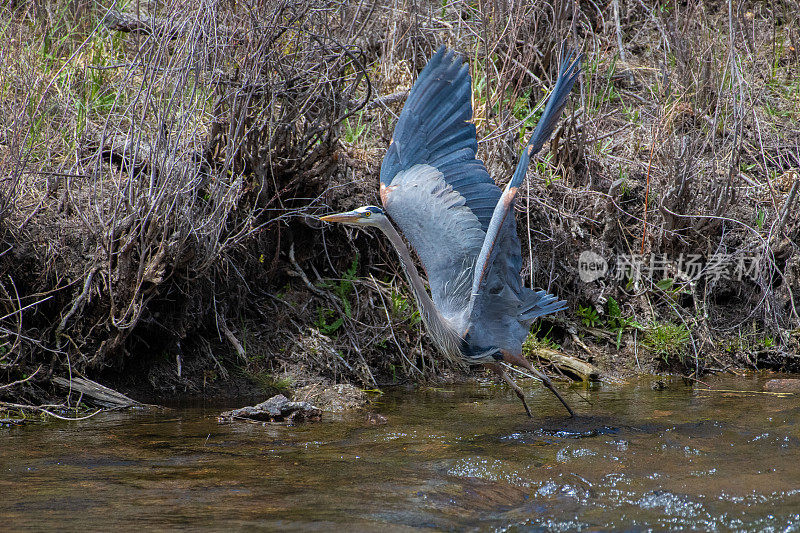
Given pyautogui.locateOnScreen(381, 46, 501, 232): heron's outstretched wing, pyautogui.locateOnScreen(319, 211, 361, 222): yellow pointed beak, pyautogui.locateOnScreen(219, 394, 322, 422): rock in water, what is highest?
pyautogui.locateOnScreen(381, 46, 501, 232): heron's outstretched wing

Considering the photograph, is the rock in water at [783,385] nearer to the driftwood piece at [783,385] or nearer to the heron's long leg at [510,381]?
the driftwood piece at [783,385]

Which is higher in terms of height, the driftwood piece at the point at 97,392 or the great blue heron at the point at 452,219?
the great blue heron at the point at 452,219

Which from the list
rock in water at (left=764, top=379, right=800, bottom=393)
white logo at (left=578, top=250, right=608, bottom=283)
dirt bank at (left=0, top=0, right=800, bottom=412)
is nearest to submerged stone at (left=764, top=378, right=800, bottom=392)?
rock in water at (left=764, top=379, right=800, bottom=393)

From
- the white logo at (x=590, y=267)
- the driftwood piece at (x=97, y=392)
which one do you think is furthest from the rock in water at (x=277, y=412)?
the white logo at (x=590, y=267)

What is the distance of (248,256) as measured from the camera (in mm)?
5270

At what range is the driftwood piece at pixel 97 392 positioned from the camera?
4457 millimetres

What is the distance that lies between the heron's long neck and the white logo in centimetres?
177

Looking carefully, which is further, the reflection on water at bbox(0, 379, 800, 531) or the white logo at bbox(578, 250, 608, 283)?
the white logo at bbox(578, 250, 608, 283)

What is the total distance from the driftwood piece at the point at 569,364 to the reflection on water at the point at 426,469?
63cm

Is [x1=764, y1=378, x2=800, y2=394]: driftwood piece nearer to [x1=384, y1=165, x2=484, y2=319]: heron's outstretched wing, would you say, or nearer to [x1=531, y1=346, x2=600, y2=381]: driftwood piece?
[x1=531, y1=346, x2=600, y2=381]: driftwood piece

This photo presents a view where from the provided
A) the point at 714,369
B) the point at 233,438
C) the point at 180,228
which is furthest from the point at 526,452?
the point at 714,369

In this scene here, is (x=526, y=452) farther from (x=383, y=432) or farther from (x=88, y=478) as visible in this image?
(x=88, y=478)

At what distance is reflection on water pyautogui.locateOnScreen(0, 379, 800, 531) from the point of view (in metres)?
2.87

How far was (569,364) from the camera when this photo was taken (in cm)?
551
